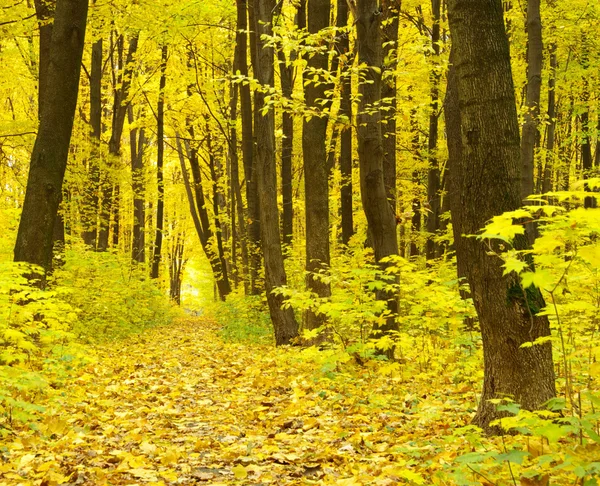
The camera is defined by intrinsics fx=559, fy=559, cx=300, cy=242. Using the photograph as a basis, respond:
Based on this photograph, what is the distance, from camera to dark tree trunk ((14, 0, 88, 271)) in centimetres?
868

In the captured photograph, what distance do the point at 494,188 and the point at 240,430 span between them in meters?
3.52

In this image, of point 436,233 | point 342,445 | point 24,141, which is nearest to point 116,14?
point 24,141

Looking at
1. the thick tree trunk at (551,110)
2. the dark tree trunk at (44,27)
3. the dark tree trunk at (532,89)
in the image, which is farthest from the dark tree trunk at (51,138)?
the thick tree trunk at (551,110)

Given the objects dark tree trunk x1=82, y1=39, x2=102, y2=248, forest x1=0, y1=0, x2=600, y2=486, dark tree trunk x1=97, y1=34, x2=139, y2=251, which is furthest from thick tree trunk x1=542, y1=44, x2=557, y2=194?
dark tree trunk x1=82, y1=39, x2=102, y2=248

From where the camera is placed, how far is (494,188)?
4.44m

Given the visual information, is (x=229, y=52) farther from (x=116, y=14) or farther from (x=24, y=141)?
(x=24, y=141)

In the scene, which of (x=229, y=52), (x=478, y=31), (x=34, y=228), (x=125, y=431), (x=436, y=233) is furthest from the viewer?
(x=229, y=52)

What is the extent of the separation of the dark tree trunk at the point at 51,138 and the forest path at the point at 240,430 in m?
2.28

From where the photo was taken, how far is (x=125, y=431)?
18.6 ft

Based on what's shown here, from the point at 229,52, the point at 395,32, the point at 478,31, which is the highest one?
the point at 229,52

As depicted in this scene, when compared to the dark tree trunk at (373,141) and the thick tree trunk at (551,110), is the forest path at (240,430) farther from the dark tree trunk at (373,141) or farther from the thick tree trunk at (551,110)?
the thick tree trunk at (551,110)

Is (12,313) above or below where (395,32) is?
below

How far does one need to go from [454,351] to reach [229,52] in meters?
18.9

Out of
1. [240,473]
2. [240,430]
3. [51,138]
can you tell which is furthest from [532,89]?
[240,473]
